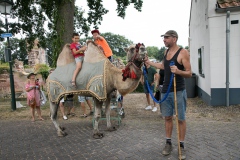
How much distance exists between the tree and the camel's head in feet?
16.5

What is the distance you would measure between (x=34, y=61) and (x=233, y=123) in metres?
33.5

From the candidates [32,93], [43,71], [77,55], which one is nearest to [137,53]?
[77,55]

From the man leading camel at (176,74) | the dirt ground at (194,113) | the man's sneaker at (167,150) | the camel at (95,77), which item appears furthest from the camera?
the dirt ground at (194,113)

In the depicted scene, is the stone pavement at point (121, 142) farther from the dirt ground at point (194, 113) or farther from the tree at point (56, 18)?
the tree at point (56, 18)

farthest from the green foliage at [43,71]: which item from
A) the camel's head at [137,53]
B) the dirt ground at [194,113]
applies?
the camel's head at [137,53]

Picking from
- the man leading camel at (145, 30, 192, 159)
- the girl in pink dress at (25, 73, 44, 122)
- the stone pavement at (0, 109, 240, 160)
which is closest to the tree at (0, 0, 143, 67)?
the girl in pink dress at (25, 73, 44, 122)

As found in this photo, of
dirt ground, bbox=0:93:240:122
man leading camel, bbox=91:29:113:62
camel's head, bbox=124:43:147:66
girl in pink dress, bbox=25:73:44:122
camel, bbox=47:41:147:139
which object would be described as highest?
man leading camel, bbox=91:29:113:62

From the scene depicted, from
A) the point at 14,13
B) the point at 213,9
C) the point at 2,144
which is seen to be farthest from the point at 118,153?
the point at 14,13

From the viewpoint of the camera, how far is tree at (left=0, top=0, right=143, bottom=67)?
9297mm

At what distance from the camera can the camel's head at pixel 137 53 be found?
4.34 metres

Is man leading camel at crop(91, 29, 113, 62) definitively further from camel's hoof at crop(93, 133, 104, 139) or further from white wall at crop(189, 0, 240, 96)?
white wall at crop(189, 0, 240, 96)

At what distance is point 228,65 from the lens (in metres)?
7.73

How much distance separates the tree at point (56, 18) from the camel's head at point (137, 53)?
198 inches

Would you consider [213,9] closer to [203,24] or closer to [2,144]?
[203,24]
